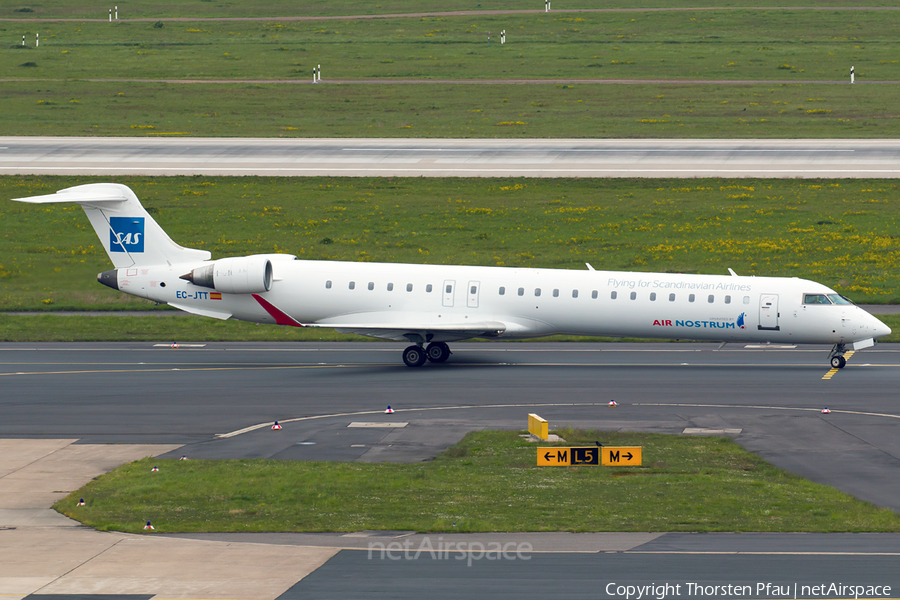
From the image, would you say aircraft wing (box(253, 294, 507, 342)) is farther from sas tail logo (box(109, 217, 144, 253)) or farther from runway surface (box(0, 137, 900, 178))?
runway surface (box(0, 137, 900, 178))

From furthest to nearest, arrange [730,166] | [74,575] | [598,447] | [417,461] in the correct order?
1. [730,166]
2. [417,461]
3. [598,447]
4. [74,575]

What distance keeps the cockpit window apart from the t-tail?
21746mm

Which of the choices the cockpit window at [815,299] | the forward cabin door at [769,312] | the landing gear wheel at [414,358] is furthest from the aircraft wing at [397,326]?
the cockpit window at [815,299]

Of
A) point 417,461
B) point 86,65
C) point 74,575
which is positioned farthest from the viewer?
point 86,65

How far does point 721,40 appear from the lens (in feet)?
423

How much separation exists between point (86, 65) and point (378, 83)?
33.4 m

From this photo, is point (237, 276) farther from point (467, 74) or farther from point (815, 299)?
point (467, 74)

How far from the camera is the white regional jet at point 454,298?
37.1 meters

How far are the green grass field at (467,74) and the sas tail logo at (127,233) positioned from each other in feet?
147

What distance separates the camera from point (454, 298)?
38.9 m

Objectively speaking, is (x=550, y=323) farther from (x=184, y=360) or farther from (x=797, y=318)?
(x=184, y=360)

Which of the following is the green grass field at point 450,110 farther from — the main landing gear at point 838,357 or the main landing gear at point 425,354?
the main landing gear at point 838,357

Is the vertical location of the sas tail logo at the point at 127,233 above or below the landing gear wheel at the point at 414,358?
above

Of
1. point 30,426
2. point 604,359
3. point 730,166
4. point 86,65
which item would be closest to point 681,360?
point 604,359
